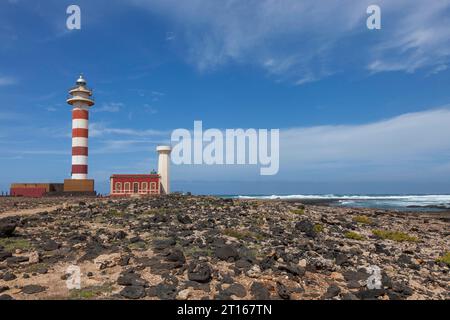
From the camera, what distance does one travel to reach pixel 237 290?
8.36 metres

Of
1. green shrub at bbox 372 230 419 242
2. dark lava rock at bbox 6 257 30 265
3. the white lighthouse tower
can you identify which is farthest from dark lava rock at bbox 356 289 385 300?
the white lighthouse tower

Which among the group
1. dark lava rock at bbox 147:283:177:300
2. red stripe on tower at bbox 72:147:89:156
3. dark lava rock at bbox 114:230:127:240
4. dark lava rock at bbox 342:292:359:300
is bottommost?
dark lava rock at bbox 342:292:359:300

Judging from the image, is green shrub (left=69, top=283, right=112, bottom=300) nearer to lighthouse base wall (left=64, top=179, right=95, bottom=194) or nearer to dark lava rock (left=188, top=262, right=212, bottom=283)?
dark lava rock (left=188, top=262, right=212, bottom=283)

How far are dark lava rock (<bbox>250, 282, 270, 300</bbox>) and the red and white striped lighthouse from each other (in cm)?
4201

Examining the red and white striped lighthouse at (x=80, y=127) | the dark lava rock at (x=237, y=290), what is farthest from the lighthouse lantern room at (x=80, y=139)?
the dark lava rock at (x=237, y=290)

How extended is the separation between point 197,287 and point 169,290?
68 cm

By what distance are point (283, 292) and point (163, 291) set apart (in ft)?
8.92

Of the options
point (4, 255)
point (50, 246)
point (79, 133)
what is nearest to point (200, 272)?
point (50, 246)

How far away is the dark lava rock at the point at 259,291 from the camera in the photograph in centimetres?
813

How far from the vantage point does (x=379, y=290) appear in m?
8.94

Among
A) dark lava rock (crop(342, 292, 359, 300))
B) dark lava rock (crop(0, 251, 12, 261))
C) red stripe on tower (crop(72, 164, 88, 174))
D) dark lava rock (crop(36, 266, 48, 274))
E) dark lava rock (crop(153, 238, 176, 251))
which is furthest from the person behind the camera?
red stripe on tower (crop(72, 164, 88, 174))

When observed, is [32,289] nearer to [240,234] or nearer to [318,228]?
[240,234]

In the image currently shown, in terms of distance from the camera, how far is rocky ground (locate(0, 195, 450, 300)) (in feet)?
27.8
